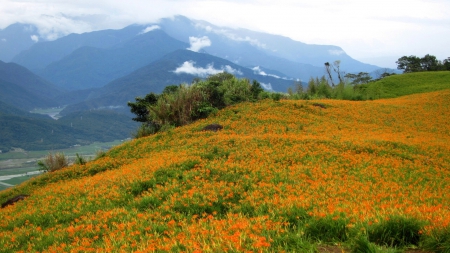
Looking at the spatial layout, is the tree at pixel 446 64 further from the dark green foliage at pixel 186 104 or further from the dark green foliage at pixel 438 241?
the dark green foliage at pixel 438 241

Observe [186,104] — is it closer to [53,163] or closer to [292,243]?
[53,163]

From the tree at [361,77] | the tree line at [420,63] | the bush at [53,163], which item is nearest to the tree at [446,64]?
the tree line at [420,63]

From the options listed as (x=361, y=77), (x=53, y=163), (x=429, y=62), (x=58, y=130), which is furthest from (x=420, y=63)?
(x=58, y=130)

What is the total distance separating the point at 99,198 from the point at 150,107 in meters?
12.7

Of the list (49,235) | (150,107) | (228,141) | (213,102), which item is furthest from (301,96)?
(49,235)

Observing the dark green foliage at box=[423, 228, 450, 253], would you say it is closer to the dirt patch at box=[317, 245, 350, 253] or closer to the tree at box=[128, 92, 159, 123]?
the dirt patch at box=[317, 245, 350, 253]

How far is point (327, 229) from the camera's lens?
4.62 meters

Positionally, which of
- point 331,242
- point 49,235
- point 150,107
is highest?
point 150,107

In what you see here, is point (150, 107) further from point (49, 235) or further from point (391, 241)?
point (391, 241)

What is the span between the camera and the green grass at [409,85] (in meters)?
38.8

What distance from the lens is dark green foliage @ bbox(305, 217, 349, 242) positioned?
438 centimetres

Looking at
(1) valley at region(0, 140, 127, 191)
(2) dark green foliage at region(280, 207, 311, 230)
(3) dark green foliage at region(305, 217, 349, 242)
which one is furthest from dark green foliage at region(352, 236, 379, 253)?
(1) valley at region(0, 140, 127, 191)

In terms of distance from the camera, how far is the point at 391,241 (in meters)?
4.15

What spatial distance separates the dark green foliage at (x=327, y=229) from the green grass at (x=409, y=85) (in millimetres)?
36083
